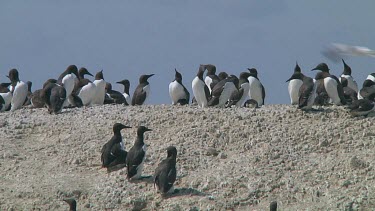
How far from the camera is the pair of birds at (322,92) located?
81.0 feet

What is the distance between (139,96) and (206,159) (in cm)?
907

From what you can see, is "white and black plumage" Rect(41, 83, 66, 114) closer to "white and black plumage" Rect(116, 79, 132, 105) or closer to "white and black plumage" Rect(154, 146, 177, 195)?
"white and black plumage" Rect(116, 79, 132, 105)

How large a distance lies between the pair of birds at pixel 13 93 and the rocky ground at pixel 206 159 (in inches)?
165

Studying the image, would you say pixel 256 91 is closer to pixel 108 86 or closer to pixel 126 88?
pixel 108 86

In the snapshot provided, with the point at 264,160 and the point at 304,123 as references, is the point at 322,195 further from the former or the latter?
the point at 304,123

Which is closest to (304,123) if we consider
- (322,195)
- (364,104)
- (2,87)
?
(364,104)

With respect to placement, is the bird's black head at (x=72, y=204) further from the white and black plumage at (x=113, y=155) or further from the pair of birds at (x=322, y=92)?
the pair of birds at (x=322, y=92)

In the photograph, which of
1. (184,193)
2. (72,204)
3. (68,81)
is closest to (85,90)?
(68,81)

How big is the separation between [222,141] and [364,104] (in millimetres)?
3490

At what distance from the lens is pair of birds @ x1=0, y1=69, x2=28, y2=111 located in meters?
31.3

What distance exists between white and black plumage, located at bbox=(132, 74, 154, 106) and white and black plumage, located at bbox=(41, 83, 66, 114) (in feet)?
9.23

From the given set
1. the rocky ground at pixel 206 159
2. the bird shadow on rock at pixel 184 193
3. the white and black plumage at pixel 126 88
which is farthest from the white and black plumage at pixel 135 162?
the white and black plumage at pixel 126 88

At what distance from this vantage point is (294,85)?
94.2 ft

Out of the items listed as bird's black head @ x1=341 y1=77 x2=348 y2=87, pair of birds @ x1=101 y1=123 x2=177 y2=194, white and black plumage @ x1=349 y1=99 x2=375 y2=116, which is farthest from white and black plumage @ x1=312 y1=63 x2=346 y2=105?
pair of birds @ x1=101 y1=123 x2=177 y2=194
